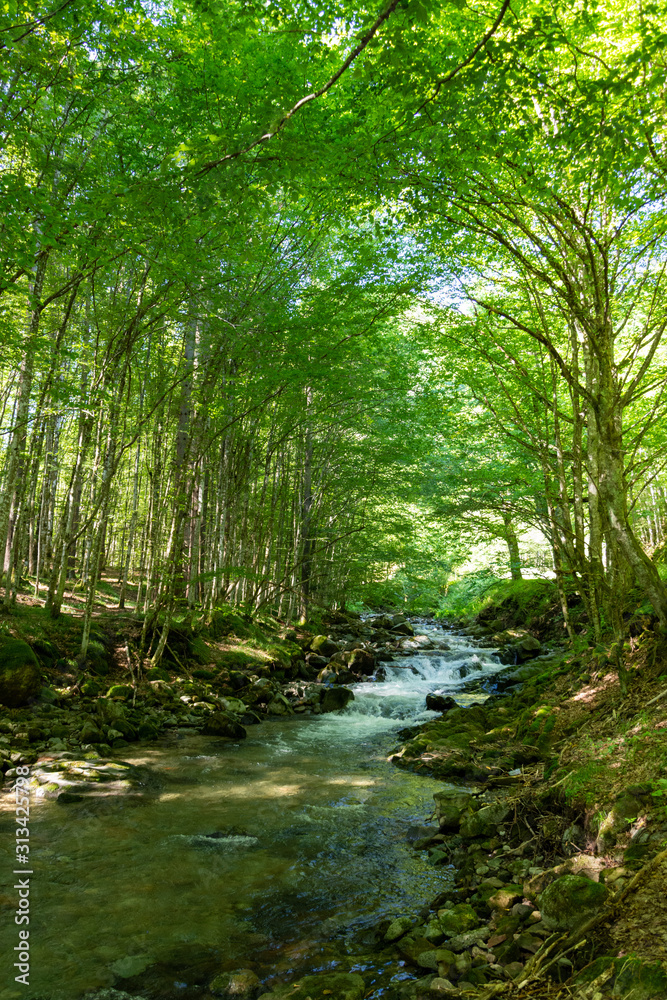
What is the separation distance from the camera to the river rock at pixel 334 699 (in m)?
11.8

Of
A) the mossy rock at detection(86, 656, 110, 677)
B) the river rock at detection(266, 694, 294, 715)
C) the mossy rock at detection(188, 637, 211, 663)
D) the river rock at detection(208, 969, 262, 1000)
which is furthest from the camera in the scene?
the mossy rock at detection(188, 637, 211, 663)

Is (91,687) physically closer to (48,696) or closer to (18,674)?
(48,696)

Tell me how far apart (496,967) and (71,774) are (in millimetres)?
5283

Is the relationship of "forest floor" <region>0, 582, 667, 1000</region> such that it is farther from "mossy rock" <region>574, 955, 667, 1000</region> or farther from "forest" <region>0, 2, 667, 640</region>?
"forest" <region>0, 2, 667, 640</region>

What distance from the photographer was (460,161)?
5520 millimetres

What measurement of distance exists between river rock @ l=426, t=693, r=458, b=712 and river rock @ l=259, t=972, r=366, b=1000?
8.40 m

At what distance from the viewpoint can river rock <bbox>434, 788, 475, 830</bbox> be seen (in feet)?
17.9

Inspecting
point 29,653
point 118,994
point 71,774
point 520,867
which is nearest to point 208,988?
point 118,994

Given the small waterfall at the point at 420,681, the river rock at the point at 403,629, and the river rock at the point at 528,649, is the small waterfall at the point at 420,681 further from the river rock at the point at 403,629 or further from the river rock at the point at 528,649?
the river rock at the point at 403,629

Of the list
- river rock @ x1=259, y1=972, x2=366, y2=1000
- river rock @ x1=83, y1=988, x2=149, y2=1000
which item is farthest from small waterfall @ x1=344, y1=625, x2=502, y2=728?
river rock @ x1=83, y1=988, x2=149, y2=1000

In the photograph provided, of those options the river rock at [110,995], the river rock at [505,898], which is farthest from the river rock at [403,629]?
the river rock at [110,995]

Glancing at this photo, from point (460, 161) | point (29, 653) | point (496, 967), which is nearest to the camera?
point (496, 967)

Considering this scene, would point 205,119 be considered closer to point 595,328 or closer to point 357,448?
point 595,328

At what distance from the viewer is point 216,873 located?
4.76 m
